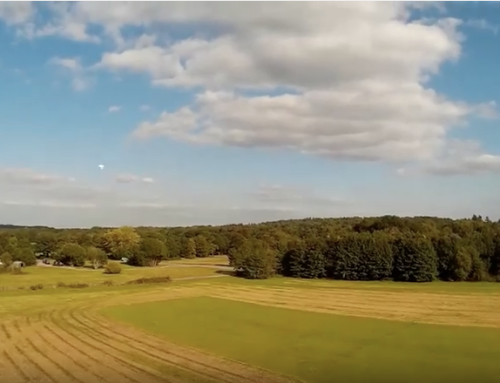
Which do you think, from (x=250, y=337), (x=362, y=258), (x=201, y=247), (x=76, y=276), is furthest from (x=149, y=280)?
(x=201, y=247)

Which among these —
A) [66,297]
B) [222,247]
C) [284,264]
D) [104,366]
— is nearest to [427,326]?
[104,366]

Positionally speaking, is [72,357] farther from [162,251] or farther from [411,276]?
[162,251]

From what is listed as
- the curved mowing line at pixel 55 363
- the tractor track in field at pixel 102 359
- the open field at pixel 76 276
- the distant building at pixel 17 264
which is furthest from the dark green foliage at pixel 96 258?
the curved mowing line at pixel 55 363

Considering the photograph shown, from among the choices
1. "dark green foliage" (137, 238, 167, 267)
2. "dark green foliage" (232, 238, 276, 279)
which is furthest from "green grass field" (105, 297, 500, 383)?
"dark green foliage" (137, 238, 167, 267)

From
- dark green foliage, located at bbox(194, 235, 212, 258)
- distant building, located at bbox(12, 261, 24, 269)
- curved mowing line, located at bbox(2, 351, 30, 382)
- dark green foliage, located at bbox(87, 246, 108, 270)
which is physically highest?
dark green foliage, located at bbox(194, 235, 212, 258)

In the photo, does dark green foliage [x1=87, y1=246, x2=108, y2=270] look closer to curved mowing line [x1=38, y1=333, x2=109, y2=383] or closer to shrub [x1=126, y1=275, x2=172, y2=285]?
shrub [x1=126, y1=275, x2=172, y2=285]
